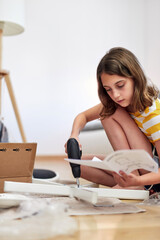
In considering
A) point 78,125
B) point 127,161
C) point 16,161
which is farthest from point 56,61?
point 127,161

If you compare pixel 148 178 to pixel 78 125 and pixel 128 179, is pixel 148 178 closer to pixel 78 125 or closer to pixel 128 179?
pixel 128 179

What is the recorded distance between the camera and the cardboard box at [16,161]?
3.55 feet

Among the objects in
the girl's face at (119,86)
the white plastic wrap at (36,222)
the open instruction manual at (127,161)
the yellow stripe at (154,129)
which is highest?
the girl's face at (119,86)

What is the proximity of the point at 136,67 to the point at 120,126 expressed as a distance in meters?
0.25

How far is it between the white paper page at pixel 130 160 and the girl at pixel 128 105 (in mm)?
167

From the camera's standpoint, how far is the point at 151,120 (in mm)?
1101

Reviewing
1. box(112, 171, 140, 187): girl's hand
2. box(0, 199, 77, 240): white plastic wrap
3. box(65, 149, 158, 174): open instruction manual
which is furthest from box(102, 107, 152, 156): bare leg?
box(0, 199, 77, 240): white plastic wrap

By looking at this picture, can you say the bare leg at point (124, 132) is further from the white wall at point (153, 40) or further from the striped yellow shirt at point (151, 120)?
the white wall at point (153, 40)

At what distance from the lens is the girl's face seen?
1091 mm

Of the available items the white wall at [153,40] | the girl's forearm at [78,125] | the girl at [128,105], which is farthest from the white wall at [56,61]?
the girl at [128,105]

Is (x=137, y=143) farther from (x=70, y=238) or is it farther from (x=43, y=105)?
(x=43, y=105)

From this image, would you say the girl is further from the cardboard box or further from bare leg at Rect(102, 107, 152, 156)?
the cardboard box

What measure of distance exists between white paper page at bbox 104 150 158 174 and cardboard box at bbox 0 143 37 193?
414 millimetres

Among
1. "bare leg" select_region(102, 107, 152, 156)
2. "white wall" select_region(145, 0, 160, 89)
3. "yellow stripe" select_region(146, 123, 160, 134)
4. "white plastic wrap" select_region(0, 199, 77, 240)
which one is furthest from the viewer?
"white wall" select_region(145, 0, 160, 89)
